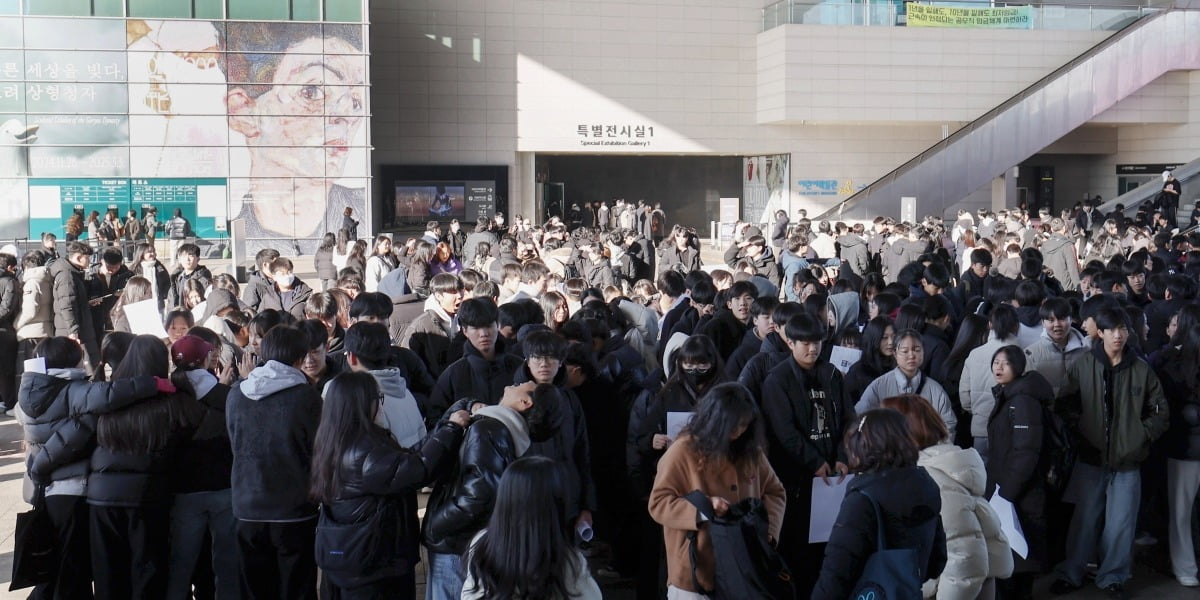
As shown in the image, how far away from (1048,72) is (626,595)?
32.1 metres

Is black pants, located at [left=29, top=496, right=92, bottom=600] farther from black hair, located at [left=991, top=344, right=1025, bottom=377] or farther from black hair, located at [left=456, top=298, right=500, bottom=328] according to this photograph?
black hair, located at [left=991, top=344, right=1025, bottom=377]

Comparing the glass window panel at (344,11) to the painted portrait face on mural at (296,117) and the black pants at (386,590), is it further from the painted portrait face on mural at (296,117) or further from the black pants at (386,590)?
the black pants at (386,590)

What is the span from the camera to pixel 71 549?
17.9 feet

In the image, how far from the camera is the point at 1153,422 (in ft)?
20.5

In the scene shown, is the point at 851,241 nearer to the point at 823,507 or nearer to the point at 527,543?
the point at 823,507

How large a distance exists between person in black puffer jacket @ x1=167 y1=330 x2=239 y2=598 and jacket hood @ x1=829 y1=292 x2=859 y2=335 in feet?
16.8

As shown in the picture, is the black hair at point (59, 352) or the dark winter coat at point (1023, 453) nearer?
the black hair at point (59, 352)

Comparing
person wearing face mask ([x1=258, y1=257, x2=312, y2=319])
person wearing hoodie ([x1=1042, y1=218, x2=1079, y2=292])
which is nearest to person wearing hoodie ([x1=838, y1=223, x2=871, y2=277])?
person wearing hoodie ([x1=1042, y1=218, x2=1079, y2=292])

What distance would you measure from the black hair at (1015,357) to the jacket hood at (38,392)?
4679mm

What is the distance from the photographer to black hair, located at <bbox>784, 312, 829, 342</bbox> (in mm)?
5656

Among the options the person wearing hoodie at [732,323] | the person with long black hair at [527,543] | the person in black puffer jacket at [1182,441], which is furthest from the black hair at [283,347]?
the person in black puffer jacket at [1182,441]

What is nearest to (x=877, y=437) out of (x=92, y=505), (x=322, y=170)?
(x=92, y=505)

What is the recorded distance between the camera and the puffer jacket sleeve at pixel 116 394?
516cm

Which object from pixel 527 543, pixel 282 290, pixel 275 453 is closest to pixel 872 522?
pixel 527 543
